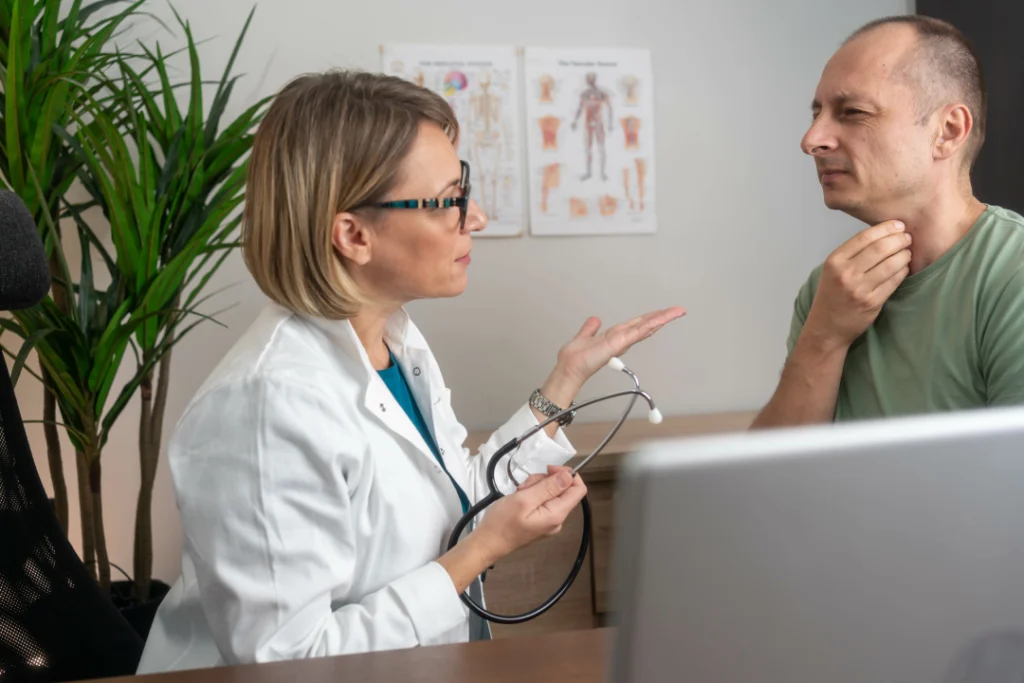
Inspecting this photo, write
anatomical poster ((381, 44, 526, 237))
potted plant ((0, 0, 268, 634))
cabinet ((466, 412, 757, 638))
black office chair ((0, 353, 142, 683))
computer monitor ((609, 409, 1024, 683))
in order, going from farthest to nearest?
anatomical poster ((381, 44, 526, 237)) < cabinet ((466, 412, 757, 638)) < potted plant ((0, 0, 268, 634)) < black office chair ((0, 353, 142, 683)) < computer monitor ((609, 409, 1024, 683))

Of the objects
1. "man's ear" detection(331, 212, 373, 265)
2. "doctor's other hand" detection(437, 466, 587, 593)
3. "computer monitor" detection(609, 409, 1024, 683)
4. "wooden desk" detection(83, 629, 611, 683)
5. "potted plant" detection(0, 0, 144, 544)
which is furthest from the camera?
"potted plant" detection(0, 0, 144, 544)

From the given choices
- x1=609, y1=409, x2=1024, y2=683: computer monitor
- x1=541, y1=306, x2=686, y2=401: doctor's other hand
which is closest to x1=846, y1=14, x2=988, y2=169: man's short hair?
x1=541, y1=306, x2=686, y2=401: doctor's other hand

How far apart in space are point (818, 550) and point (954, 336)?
1155 mm

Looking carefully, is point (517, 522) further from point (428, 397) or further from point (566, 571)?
point (566, 571)

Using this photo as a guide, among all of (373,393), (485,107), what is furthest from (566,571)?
(485,107)

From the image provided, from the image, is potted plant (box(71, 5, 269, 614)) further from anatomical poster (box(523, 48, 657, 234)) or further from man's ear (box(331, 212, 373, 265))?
anatomical poster (box(523, 48, 657, 234))

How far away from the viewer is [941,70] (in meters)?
1.55

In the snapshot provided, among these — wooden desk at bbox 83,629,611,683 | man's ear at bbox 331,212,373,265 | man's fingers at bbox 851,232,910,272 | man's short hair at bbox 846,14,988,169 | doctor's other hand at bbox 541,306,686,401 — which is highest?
man's short hair at bbox 846,14,988,169

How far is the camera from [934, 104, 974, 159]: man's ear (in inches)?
60.6

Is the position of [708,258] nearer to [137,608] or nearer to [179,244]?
[179,244]

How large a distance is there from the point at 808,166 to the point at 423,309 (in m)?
1.33

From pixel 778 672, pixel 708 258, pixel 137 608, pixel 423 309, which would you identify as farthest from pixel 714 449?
pixel 708 258

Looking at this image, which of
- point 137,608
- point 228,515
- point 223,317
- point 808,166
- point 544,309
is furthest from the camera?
point 808,166

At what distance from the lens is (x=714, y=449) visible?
1.36 ft
